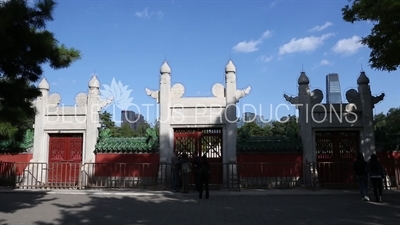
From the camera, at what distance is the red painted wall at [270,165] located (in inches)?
585

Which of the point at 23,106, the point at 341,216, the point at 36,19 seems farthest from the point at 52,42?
the point at 341,216

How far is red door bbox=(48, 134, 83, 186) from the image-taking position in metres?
15.4

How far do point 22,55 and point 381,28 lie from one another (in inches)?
357

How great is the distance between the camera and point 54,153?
53.0ft

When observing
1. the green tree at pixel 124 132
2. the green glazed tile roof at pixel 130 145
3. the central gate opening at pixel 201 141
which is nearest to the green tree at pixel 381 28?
the central gate opening at pixel 201 141

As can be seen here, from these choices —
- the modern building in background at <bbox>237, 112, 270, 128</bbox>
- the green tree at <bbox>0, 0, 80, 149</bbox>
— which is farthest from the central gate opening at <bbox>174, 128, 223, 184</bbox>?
the green tree at <bbox>0, 0, 80, 149</bbox>

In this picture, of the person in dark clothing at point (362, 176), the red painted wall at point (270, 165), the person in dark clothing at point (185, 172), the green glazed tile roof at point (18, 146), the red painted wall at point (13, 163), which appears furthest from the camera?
the green glazed tile roof at point (18, 146)

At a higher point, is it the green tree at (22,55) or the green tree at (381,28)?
the green tree at (381,28)

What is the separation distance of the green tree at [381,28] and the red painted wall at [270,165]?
4888 millimetres

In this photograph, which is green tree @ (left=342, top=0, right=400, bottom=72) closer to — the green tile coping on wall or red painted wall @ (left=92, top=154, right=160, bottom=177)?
the green tile coping on wall

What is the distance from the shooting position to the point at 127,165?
49.9ft

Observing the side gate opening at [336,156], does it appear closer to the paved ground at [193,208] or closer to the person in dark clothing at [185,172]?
the paved ground at [193,208]

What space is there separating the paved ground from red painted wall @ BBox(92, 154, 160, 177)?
1.82 m

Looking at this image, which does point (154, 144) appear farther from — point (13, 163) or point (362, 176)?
point (362, 176)
